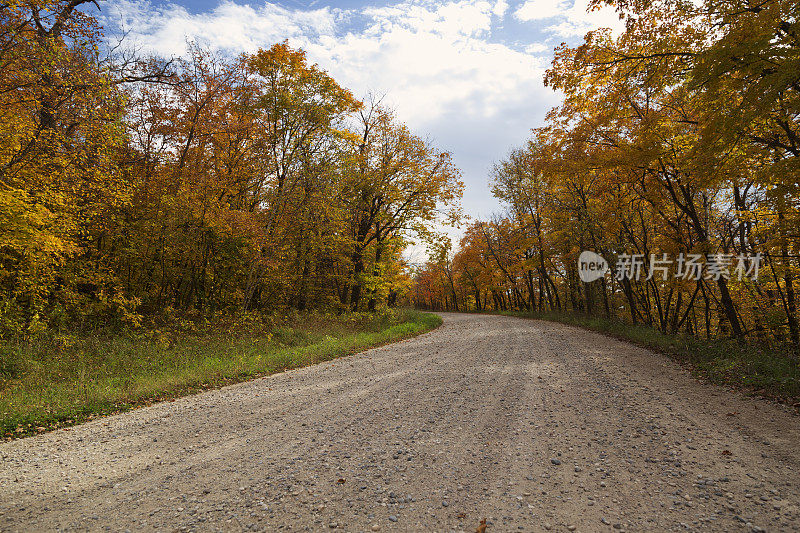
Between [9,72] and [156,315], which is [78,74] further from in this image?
[156,315]

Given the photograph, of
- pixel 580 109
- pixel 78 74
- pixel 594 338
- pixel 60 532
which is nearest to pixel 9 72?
pixel 78 74

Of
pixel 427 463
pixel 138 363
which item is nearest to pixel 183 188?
pixel 138 363

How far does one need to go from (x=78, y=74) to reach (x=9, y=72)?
1208 millimetres

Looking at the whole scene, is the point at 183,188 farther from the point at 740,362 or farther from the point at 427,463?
the point at 740,362

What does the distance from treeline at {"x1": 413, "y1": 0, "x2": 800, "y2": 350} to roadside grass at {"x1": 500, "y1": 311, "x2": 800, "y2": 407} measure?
1815 mm

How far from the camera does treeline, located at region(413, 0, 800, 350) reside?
21.3 feet

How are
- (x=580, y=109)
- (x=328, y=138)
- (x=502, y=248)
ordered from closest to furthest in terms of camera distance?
(x=580, y=109) < (x=328, y=138) < (x=502, y=248)

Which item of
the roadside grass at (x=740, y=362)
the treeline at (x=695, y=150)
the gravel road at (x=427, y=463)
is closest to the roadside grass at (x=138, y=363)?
the gravel road at (x=427, y=463)

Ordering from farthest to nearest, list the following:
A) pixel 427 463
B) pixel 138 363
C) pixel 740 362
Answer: pixel 138 363, pixel 740 362, pixel 427 463

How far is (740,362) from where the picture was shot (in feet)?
24.8

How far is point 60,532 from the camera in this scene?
279 centimetres

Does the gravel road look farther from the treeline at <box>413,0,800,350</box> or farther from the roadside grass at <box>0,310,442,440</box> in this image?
the treeline at <box>413,0,800,350</box>

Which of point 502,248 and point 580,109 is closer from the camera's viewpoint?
point 580,109

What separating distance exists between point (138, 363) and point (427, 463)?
828 centimetres
